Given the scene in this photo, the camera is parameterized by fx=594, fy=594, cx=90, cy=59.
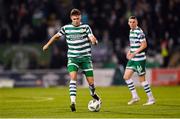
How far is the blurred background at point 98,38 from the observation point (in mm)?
29031

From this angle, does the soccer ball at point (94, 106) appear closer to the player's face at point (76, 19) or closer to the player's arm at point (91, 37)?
the player's arm at point (91, 37)

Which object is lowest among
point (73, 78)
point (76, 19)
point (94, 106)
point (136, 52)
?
point (94, 106)

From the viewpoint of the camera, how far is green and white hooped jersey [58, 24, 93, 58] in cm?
1441

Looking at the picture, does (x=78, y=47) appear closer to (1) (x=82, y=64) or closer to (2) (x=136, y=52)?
(1) (x=82, y=64)

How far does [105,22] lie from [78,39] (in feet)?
53.5

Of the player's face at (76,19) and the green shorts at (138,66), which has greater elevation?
the player's face at (76,19)

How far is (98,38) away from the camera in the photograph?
30328 mm

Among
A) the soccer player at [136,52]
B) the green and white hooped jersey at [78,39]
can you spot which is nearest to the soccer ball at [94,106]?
the green and white hooped jersey at [78,39]

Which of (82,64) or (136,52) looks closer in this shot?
(82,64)

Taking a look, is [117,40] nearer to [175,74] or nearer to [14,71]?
[175,74]

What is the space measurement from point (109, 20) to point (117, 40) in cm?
140

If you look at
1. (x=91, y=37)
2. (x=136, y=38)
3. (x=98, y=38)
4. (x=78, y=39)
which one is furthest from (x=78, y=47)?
(x=98, y=38)

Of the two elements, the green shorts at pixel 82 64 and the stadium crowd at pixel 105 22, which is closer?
the green shorts at pixel 82 64

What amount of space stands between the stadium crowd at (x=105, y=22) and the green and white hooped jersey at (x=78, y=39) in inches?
559
